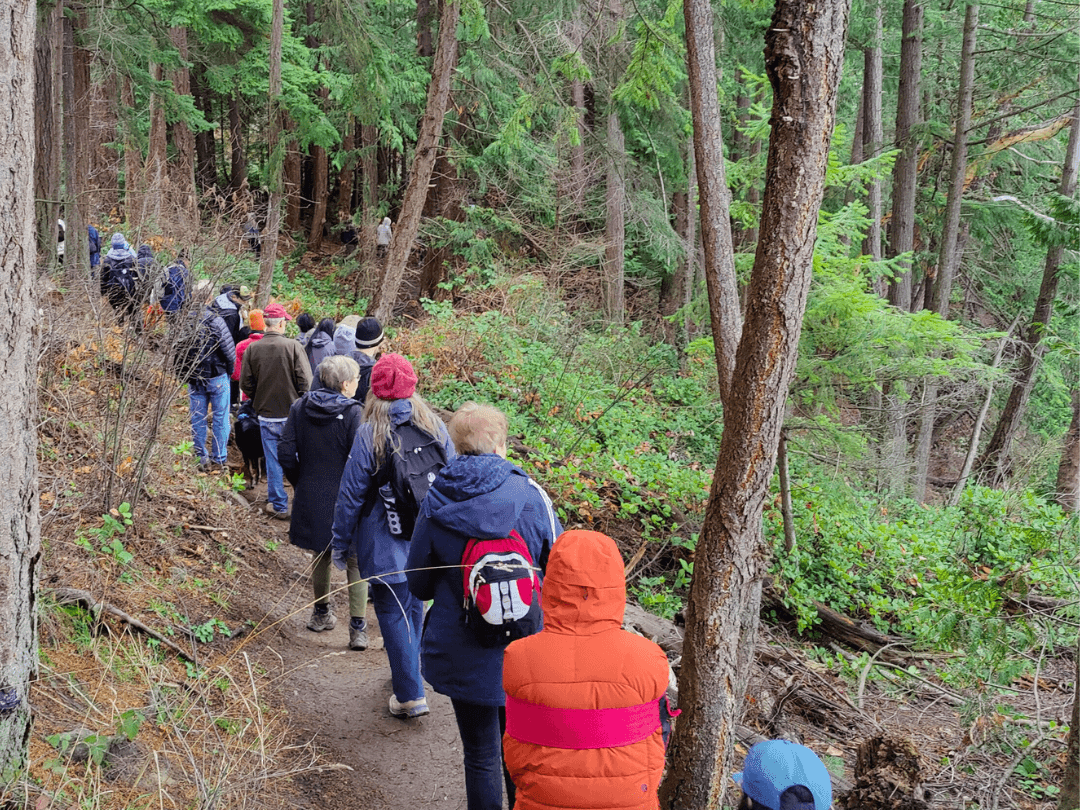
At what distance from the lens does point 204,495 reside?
718 centimetres

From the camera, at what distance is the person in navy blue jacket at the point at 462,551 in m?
3.43

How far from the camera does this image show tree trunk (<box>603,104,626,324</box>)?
731 inches

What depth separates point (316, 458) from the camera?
18.0ft

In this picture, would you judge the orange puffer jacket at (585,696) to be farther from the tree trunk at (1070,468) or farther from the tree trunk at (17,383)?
the tree trunk at (1070,468)

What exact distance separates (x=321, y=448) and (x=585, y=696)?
138 inches

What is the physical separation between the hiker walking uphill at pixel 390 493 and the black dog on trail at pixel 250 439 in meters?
3.70

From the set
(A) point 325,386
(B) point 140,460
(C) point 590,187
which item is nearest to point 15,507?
(A) point 325,386

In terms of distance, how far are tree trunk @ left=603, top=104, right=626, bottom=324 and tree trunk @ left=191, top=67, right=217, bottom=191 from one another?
600 inches

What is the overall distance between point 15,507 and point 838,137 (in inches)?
298

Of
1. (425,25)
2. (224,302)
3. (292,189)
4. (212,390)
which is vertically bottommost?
(212,390)

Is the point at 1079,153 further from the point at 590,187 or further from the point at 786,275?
the point at 786,275

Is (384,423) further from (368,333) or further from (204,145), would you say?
(204,145)

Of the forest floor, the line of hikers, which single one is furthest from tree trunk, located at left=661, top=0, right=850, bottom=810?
the forest floor

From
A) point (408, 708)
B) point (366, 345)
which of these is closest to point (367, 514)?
point (408, 708)
